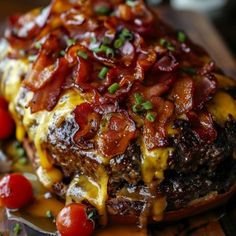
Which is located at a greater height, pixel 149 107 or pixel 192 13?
pixel 149 107

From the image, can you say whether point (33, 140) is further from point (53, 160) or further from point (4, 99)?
Result: point (4, 99)

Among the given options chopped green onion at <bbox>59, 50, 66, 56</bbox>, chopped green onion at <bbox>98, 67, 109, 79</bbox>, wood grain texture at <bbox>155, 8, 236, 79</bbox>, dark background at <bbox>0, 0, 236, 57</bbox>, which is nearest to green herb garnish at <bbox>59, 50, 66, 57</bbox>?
chopped green onion at <bbox>59, 50, 66, 56</bbox>

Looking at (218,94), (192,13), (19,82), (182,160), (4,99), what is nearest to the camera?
(182,160)

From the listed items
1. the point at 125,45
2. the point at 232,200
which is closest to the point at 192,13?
the point at 125,45

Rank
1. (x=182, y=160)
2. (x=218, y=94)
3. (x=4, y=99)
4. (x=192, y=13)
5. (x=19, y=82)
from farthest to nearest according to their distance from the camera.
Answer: (x=192, y=13)
(x=4, y=99)
(x=19, y=82)
(x=218, y=94)
(x=182, y=160)

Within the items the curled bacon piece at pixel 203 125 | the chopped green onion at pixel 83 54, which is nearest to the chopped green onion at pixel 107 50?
the chopped green onion at pixel 83 54
